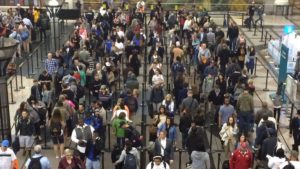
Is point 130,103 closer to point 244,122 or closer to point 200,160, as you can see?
point 244,122

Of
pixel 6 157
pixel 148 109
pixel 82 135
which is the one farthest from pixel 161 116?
pixel 6 157

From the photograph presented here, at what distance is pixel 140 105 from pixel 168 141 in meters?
6.11

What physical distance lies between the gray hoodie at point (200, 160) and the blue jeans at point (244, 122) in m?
3.55

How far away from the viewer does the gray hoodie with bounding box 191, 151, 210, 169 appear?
11711 millimetres

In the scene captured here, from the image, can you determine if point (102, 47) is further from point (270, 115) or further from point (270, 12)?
point (270, 12)

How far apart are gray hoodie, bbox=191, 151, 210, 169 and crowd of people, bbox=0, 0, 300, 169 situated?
21 millimetres

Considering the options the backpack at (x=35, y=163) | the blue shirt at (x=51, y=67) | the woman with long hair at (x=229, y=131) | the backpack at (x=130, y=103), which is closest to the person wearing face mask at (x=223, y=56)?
the backpack at (x=130, y=103)

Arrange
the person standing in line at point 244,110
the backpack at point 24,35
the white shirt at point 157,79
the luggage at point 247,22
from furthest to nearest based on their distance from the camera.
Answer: the luggage at point 247,22, the backpack at point 24,35, the white shirt at point 157,79, the person standing in line at point 244,110

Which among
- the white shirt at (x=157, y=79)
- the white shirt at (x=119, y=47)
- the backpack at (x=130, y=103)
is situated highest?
the white shirt at (x=119, y=47)

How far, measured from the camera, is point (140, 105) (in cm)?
1838

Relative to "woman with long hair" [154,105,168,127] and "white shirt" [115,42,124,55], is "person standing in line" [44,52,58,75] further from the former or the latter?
"woman with long hair" [154,105,168,127]

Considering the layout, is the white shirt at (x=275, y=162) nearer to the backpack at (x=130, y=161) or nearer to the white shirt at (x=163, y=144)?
the white shirt at (x=163, y=144)

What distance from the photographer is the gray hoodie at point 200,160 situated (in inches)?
461

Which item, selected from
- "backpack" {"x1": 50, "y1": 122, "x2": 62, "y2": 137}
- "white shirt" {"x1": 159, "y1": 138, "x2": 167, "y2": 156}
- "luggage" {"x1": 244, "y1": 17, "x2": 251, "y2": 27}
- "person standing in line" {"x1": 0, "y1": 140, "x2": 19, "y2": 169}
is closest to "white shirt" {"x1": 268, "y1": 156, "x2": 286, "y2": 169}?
"white shirt" {"x1": 159, "y1": 138, "x2": 167, "y2": 156}
